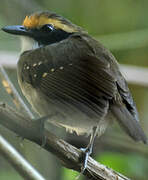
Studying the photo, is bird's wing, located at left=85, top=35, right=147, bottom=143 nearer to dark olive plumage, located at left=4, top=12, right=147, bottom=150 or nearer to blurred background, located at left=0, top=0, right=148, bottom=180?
dark olive plumage, located at left=4, top=12, right=147, bottom=150

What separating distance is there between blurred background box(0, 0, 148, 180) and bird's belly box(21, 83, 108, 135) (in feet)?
1.57

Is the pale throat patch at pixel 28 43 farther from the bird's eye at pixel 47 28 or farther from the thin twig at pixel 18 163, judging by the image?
the thin twig at pixel 18 163

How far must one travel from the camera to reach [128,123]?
2.79 metres

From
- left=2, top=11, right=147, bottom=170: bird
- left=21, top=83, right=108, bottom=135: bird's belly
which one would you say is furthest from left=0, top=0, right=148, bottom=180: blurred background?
left=2, top=11, right=147, bottom=170: bird

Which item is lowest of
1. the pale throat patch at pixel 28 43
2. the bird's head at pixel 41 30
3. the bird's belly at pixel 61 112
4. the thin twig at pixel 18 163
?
the thin twig at pixel 18 163

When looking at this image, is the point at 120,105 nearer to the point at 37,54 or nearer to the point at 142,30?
the point at 37,54

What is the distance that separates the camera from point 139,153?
4.29 meters

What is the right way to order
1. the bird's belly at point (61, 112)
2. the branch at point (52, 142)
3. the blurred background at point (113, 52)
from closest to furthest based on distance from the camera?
the branch at point (52, 142)
the bird's belly at point (61, 112)
the blurred background at point (113, 52)

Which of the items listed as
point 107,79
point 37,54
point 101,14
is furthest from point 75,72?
point 101,14

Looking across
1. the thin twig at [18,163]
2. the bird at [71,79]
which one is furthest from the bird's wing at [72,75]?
the thin twig at [18,163]

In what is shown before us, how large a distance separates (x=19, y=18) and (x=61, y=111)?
205cm

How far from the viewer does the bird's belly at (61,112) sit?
2842 mm

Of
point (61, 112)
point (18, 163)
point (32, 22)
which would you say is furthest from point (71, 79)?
point (32, 22)

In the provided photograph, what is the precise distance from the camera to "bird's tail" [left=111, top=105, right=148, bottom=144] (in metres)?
2.73
